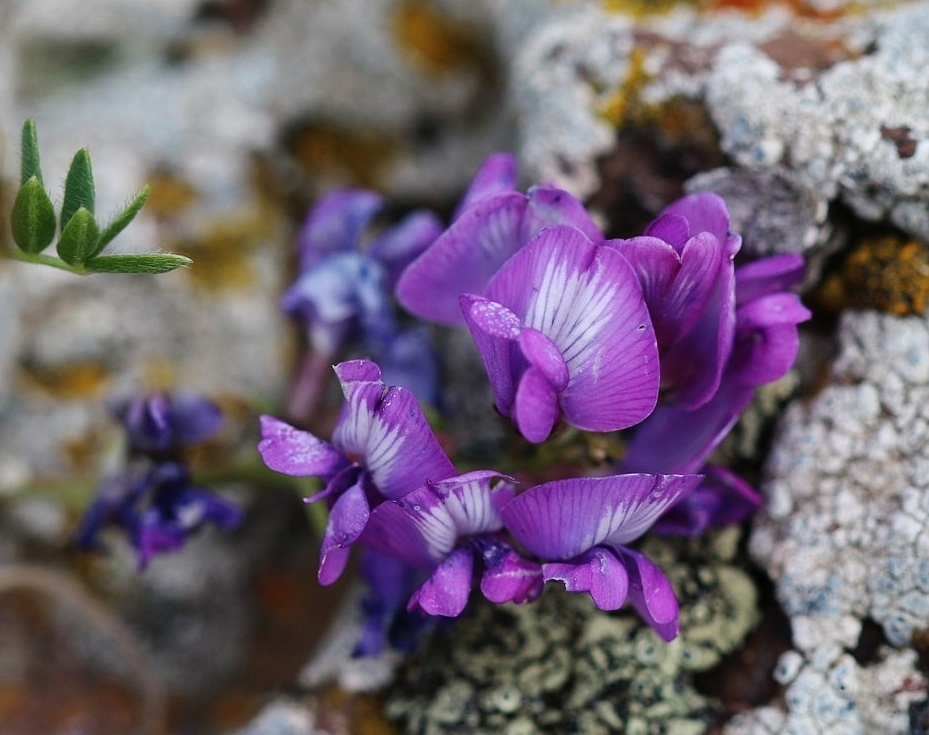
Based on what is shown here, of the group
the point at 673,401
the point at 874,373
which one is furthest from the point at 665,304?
the point at 874,373

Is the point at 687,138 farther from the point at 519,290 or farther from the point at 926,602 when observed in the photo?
the point at 926,602

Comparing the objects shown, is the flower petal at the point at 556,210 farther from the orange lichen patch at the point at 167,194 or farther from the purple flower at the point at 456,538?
the orange lichen patch at the point at 167,194

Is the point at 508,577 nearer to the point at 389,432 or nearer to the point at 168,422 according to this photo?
the point at 389,432

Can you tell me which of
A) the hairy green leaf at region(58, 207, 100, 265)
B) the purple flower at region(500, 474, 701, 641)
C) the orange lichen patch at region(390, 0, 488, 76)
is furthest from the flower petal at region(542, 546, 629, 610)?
the orange lichen patch at region(390, 0, 488, 76)

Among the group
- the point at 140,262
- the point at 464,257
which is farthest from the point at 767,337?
the point at 140,262

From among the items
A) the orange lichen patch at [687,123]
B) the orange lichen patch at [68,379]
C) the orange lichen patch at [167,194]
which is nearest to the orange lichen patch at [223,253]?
the orange lichen patch at [167,194]

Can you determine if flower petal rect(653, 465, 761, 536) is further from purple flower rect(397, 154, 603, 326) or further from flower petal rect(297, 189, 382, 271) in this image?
flower petal rect(297, 189, 382, 271)
